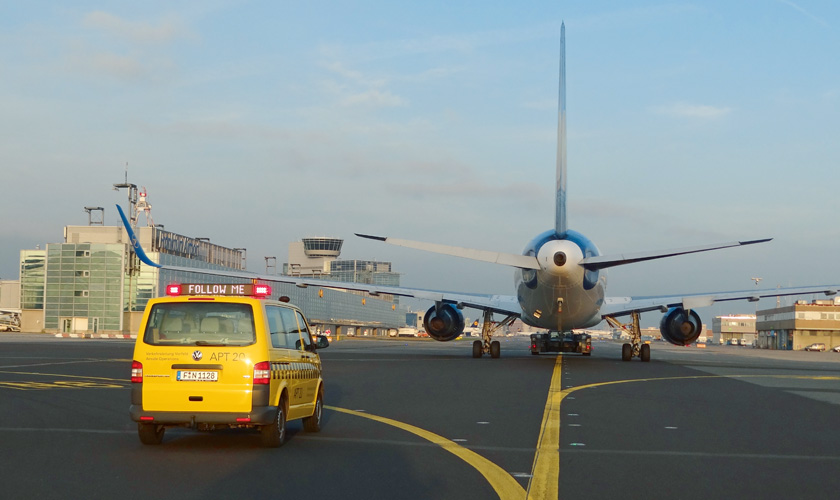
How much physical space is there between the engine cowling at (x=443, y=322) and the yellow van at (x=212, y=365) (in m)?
28.8

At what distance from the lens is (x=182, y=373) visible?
11352mm

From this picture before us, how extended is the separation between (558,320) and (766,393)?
15.4 meters

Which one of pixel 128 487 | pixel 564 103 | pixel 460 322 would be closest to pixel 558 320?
pixel 460 322

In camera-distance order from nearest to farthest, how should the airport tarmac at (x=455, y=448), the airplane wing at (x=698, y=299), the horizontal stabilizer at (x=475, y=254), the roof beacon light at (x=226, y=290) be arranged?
the airport tarmac at (x=455, y=448), the roof beacon light at (x=226, y=290), the horizontal stabilizer at (x=475, y=254), the airplane wing at (x=698, y=299)

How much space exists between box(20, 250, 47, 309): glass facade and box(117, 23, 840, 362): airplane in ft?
288

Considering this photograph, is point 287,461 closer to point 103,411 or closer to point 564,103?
point 103,411

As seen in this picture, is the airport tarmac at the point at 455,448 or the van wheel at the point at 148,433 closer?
the airport tarmac at the point at 455,448

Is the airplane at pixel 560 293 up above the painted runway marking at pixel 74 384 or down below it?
above

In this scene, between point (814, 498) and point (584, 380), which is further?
point (584, 380)

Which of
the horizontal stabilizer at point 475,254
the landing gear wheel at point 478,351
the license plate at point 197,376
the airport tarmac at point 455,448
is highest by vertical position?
the horizontal stabilizer at point 475,254

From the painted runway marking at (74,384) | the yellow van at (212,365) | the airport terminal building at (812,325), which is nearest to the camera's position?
the yellow van at (212,365)

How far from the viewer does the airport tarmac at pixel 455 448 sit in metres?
8.87

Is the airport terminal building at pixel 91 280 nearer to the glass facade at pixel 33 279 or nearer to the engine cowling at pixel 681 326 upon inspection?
the glass facade at pixel 33 279

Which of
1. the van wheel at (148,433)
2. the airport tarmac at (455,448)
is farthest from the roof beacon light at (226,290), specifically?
the airport tarmac at (455,448)
